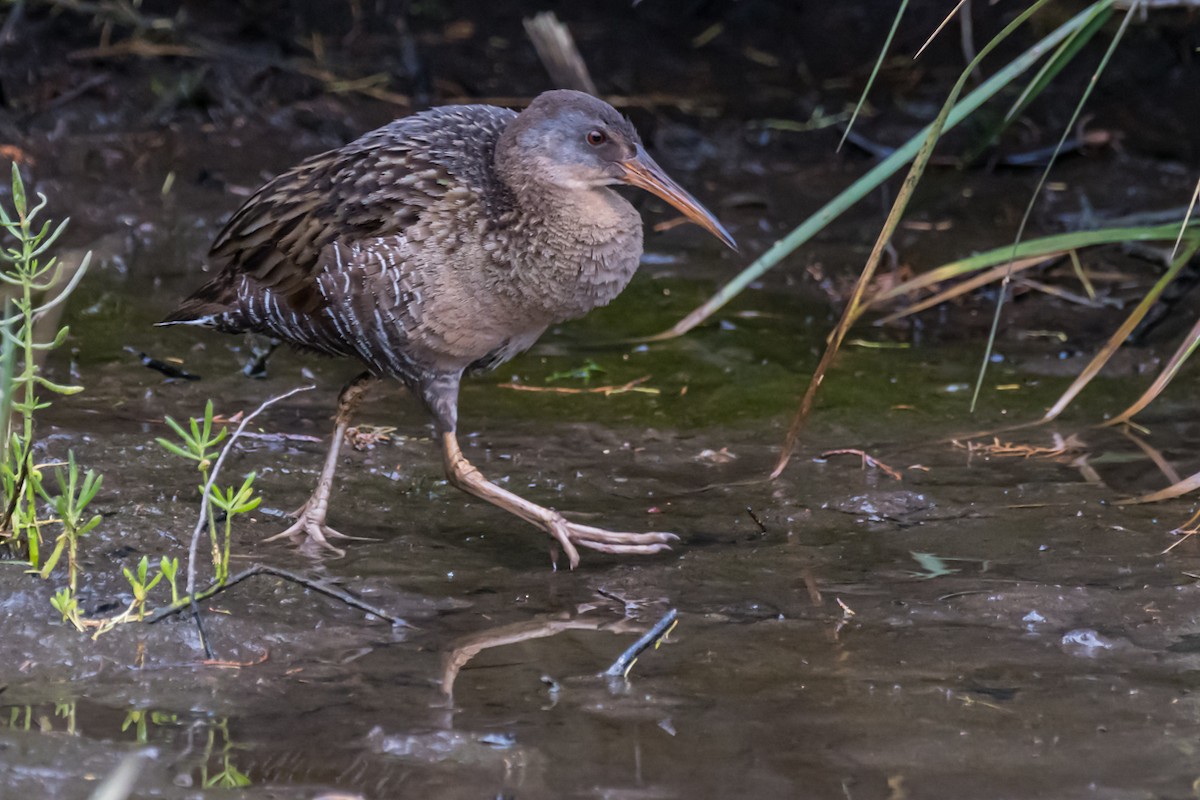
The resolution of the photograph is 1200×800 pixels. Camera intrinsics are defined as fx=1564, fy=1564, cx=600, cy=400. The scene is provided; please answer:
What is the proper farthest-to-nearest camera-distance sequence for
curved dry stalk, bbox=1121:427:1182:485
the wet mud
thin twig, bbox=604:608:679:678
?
curved dry stalk, bbox=1121:427:1182:485, thin twig, bbox=604:608:679:678, the wet mud

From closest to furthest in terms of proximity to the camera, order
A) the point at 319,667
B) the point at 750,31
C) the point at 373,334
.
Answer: the point at 319,667, the point at 373,334, the point at 750,31

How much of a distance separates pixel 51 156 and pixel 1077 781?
5.58 m

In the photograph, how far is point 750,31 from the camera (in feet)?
28.1

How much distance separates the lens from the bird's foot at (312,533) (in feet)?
12.7

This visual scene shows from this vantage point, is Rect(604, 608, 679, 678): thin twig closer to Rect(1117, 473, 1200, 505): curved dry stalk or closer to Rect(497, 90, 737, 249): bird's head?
Rect(497, 90, 737, 249): bird's head

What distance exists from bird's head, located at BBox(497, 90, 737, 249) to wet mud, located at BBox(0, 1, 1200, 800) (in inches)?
34.5

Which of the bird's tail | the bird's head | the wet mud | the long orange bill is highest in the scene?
the bird's head

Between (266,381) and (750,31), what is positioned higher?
(750,31)

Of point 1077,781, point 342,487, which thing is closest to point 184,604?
point 342,487

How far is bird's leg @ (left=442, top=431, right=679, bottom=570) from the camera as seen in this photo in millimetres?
3877

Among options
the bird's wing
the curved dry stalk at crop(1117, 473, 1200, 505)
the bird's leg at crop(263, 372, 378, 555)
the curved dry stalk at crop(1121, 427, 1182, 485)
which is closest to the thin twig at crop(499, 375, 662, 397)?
the bird's leg at crop(263, 372, 378, 555)

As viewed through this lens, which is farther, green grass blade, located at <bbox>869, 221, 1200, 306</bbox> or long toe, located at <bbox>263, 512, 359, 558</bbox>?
green grass blade, located at <bbox>869, 221, 1200, 306</bbox>

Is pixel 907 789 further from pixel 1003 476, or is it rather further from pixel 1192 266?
pixel 1192 266

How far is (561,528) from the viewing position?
3869 millimetres
